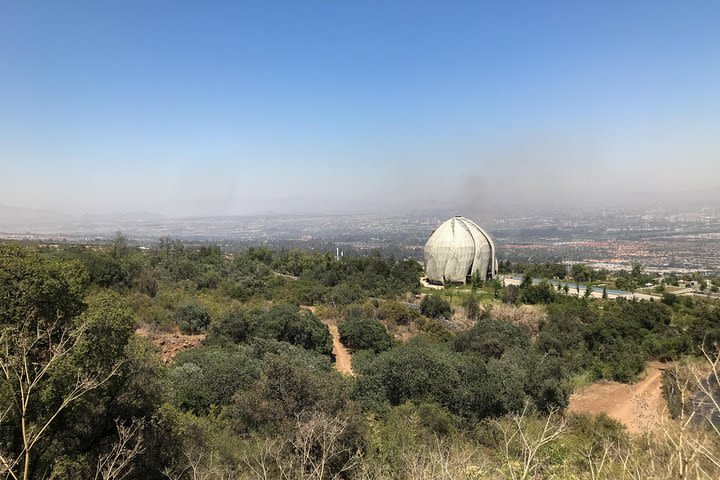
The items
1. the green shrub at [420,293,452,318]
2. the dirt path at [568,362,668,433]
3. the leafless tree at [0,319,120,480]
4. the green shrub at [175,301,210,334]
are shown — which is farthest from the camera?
the green shrub at [420,293,452,318]

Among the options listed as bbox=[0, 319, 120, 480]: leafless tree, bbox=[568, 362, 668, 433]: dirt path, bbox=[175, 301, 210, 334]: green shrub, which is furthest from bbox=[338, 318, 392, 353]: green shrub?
bbox=[0, 319, 120, 480]: leafless tree

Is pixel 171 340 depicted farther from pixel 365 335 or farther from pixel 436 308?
pixel 436 308

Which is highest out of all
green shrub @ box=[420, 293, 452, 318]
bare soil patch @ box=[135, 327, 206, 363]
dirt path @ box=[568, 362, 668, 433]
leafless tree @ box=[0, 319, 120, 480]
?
leafless tree @ box=[0, 319, 120, 480]

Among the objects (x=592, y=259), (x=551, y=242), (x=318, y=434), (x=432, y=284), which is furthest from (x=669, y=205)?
→ (x=318, y=434)

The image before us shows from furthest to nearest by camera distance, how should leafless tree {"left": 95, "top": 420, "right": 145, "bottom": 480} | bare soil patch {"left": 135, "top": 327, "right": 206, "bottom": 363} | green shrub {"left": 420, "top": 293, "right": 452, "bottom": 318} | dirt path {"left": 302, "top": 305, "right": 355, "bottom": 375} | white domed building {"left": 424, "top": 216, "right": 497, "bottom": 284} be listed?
white domed building {"left": 424, "top": 216, "right": 497, "bottom": 284}
green shrub {"left": 420, "top": 293, "right": 452, "bottom": 318}
dirt path {"left": 302, "top": 305, "right": 355, "bottom": 375}
bare soil patch {"left": 135, "top": 327, "right": 206, "bottom": 363}
leafless tree {"left": 95, "top": 420, "right": 145, "bottom": 480}

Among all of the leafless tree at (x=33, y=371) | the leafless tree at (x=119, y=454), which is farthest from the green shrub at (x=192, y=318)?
the leafless tree at (x=33, y=371)

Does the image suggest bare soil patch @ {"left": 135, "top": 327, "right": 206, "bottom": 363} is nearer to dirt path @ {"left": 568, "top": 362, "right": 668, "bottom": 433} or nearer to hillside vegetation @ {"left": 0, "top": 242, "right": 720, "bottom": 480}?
hillside vegetation @ {"left": 0, "top": 242, "right": 720, "bottom": 480}
